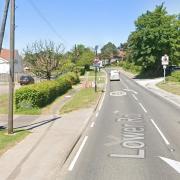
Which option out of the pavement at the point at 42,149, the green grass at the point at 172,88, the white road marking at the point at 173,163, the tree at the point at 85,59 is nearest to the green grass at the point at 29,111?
the pavement at the point at 42,149

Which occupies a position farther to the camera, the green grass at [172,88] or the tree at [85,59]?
the tree at [85,59]

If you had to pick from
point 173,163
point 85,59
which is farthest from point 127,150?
point 85,59

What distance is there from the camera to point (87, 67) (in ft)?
383

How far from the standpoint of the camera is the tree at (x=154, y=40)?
219 ft

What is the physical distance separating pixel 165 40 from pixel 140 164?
5699 centimetres

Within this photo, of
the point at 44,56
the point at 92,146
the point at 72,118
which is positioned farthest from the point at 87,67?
the point at 92,146

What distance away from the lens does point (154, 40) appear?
67062mm

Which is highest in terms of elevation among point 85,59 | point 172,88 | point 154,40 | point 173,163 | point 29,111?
point 154,40

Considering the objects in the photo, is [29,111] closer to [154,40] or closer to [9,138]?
[9,138]

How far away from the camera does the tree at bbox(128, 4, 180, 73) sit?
66812mm

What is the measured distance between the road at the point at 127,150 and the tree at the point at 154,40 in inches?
1773

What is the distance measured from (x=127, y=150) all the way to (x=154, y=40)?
55.7 metres

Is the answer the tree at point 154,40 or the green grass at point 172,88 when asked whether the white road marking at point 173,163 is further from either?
the tree at point 154,40

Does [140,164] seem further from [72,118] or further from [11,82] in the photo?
[72,118]
